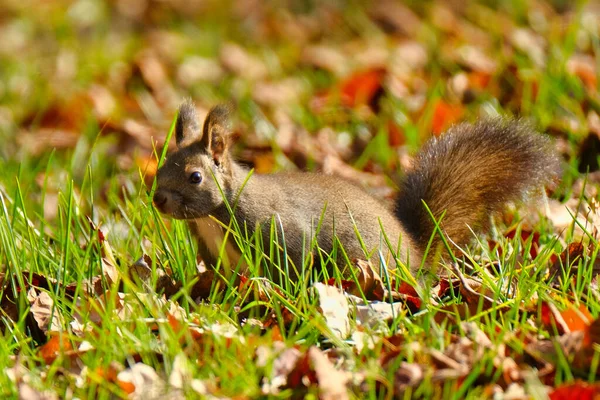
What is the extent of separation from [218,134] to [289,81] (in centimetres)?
261

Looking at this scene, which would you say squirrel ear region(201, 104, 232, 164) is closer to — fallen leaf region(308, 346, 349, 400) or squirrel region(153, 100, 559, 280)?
squirrel region(153, 100, 559, 280)

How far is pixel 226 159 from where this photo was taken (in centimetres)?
301

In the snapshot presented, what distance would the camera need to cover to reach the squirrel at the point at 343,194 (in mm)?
2906

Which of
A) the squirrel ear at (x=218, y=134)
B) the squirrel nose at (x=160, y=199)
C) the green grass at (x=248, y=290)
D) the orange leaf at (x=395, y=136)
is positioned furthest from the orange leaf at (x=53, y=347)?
the orange leaf at (x=395, y=136)

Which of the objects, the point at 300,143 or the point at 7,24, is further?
the point at 7,24

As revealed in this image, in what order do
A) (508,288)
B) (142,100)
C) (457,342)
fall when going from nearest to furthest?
1. (457,342)
2. (508,288)
3. (142,100)

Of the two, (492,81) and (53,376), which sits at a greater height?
(492,81)

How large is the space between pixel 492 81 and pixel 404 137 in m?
0.70

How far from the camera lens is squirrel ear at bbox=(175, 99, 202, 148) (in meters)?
3.06

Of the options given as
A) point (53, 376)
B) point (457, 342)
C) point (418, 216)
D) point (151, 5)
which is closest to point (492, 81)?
point (418, 216)

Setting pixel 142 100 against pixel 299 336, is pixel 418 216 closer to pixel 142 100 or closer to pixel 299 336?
pixel 299 336

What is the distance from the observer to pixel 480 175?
3084 millimetres

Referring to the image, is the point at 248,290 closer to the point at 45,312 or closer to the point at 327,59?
the point at 45,312

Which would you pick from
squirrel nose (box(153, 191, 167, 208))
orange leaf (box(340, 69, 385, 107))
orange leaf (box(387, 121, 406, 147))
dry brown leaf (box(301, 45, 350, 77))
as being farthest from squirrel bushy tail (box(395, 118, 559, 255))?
dry brown leaf (box(301, 45, 350, 77))
